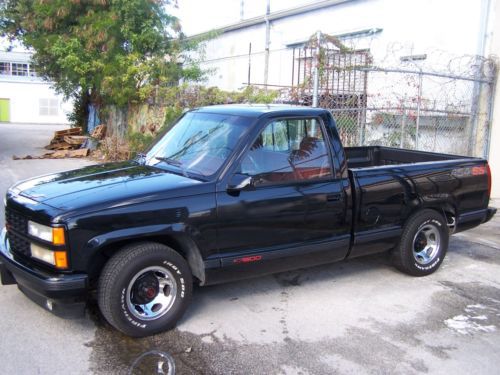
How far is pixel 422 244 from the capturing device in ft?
18.6

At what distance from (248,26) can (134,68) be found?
7295 mm

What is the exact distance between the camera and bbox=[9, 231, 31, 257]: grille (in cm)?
394

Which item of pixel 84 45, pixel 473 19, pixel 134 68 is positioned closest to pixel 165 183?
pixel 473 19

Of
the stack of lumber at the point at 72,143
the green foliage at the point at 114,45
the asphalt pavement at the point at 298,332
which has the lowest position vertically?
the asphalt pavement at the point at 298,332

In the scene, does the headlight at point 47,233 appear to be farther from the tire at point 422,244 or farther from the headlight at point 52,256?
the tire at point 422,244

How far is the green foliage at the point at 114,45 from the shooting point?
48.7ft

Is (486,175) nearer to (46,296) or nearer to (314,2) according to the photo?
(46,296)

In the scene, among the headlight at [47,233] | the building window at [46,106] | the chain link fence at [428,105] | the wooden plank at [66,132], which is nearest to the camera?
the headlight at [47,233]

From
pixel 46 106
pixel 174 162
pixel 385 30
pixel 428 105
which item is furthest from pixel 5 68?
pixel 174 162

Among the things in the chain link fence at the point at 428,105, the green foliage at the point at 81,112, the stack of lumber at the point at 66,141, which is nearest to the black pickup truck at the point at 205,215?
the chain link fence at the point at 428,105

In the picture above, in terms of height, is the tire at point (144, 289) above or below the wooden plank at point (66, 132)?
below

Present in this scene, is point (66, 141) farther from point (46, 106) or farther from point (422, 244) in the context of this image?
point (46, 106)

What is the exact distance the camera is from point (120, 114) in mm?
16281

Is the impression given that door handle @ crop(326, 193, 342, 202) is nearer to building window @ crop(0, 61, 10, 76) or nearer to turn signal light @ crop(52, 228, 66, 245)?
turn signal light @ crop(52, 228, 66, 245)
